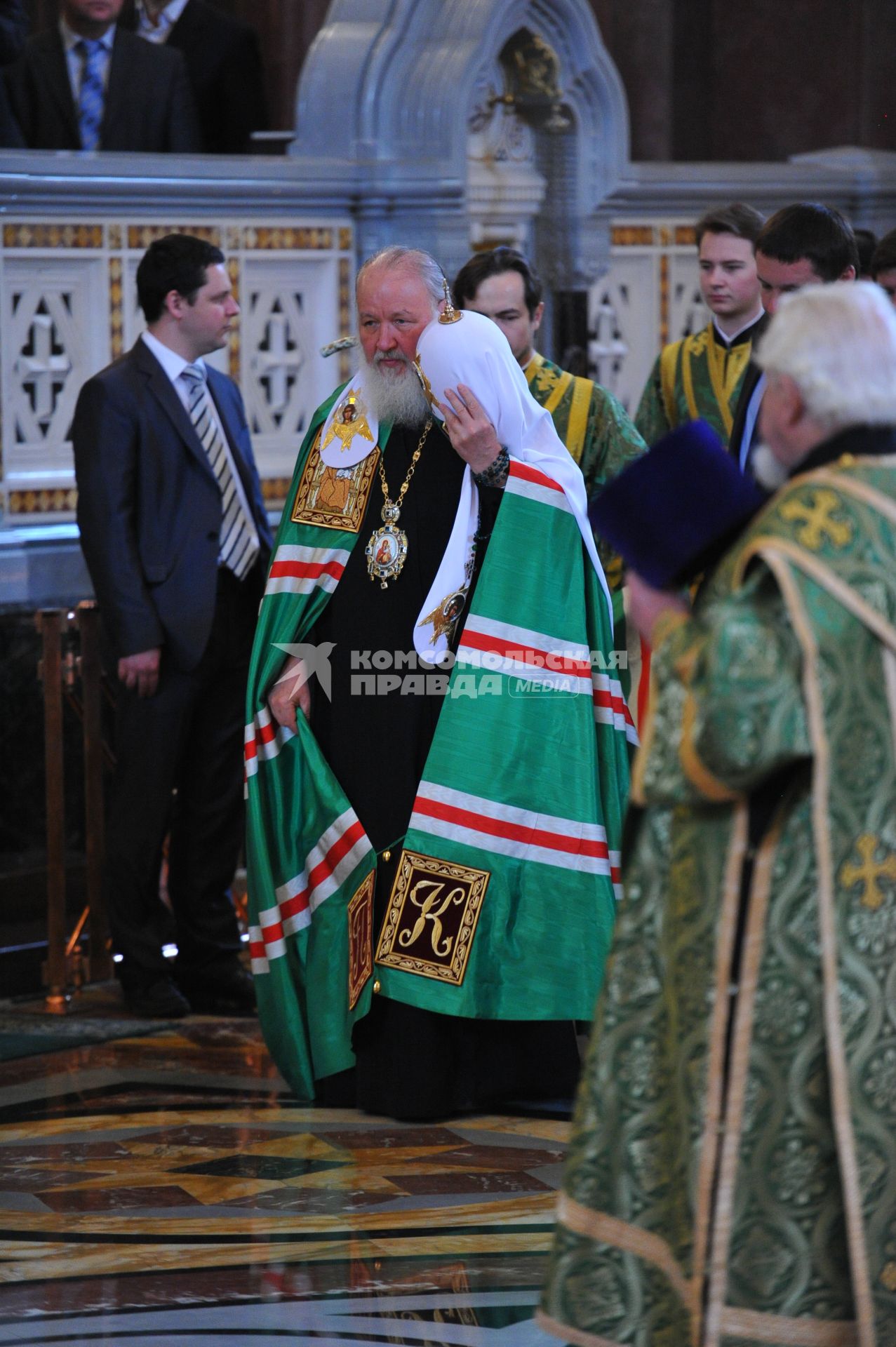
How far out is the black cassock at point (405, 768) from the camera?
4.39 meters

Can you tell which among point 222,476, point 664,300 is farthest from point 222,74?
point 222,476

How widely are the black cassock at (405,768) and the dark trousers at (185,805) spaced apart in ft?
2.88

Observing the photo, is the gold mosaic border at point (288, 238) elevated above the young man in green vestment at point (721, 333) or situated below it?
above

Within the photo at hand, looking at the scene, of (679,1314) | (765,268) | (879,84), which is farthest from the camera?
(879,84)

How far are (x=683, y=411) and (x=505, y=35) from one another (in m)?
1.63

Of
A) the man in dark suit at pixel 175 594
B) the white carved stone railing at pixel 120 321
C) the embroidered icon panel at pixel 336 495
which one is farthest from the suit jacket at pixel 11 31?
the embroidered icon panel at pixel 336 495

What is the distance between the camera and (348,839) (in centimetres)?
445

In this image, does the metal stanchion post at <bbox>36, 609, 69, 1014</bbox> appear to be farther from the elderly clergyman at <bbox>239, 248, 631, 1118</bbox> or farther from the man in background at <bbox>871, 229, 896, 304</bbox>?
the man in background at <bbox>871, 229, 896, 304</bbox>

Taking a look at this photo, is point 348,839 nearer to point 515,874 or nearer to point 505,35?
point 515,874

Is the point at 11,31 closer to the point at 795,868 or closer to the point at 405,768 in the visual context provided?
the point at 405,768

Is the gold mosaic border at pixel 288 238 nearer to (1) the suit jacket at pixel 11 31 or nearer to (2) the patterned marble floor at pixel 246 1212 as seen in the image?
(1) the suit jacket at pixel 11 31

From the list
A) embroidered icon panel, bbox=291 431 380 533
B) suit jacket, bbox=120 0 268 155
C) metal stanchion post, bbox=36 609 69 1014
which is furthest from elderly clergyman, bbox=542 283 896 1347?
suit jacket, bbox=120 0 268 155

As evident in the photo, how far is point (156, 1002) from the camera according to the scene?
17.3 feet

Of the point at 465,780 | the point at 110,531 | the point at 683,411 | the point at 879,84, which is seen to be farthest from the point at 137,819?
the point at 879,84
